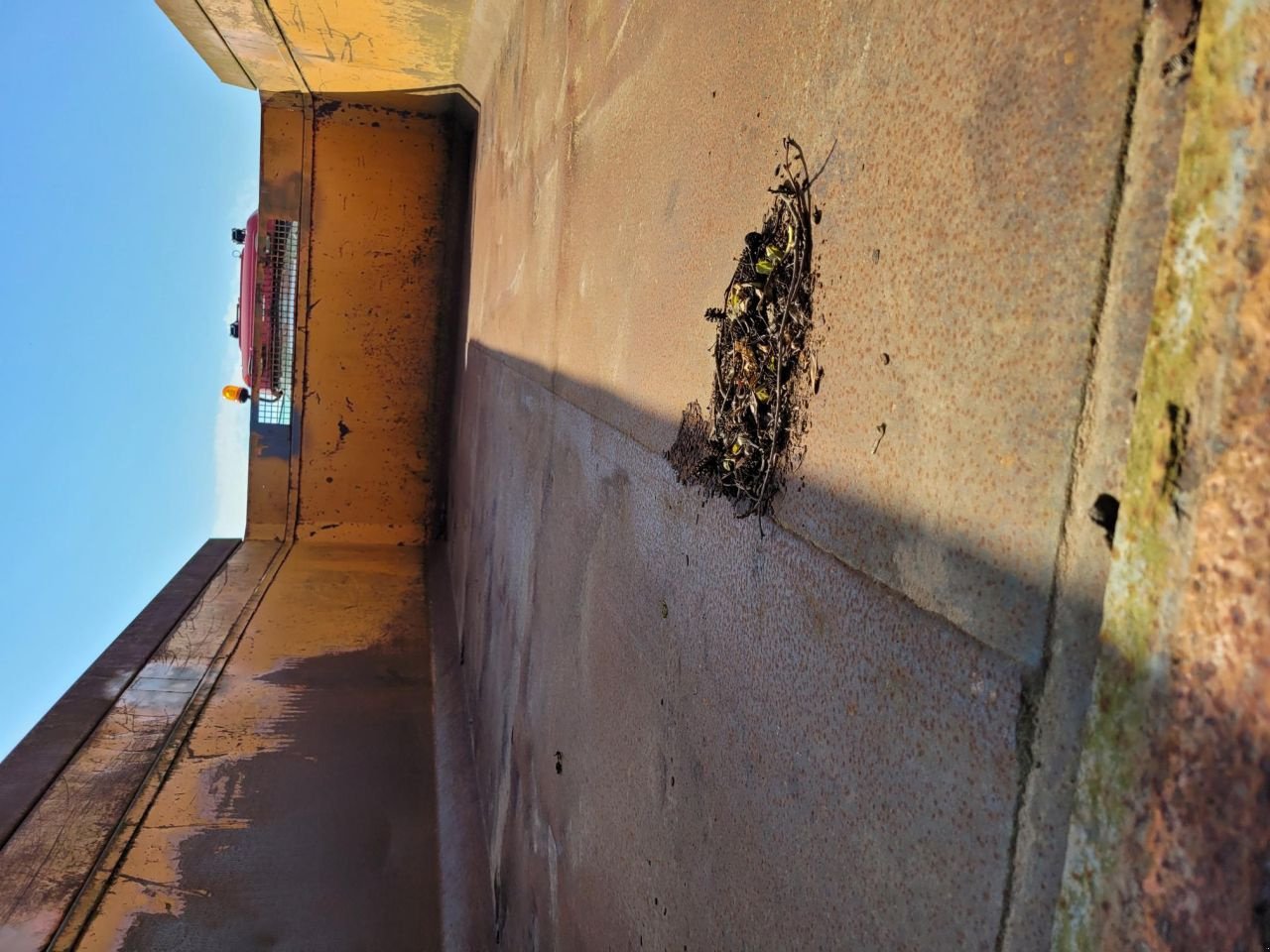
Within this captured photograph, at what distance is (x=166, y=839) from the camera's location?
396cm

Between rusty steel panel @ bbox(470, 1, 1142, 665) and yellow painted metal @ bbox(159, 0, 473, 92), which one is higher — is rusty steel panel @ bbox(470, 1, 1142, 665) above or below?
below

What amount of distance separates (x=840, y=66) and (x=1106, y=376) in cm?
71

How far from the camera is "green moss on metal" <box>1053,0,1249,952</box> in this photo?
2.12 ft

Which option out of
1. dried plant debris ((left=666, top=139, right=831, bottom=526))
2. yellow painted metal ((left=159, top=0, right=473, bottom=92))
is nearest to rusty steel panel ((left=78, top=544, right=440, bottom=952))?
dried plant debris ((left=666, top=139, right=831, bottom=526))

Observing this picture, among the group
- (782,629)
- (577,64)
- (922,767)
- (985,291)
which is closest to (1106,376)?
(985,291)

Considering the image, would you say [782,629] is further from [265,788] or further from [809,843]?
[265,788]

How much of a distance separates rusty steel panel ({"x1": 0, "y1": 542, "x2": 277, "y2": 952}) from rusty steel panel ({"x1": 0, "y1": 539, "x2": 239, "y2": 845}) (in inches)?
1.9

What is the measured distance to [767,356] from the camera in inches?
54.9

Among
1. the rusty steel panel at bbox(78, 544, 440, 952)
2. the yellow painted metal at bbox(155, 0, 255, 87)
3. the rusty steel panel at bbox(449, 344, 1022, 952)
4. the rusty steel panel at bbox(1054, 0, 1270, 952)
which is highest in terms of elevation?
the yellow painted metal at bbox(155, 0, 255, 87)

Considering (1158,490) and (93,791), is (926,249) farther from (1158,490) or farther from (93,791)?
(93,791)

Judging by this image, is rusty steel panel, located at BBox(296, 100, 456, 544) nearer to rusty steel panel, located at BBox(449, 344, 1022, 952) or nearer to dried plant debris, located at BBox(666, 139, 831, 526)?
rusty steel panel, located at BBox(449, 344, 1022, 952)

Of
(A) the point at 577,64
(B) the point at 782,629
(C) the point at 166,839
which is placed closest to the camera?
(B) the point at 782,629

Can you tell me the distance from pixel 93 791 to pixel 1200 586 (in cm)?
486

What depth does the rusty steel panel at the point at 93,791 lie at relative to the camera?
351 centimetres
